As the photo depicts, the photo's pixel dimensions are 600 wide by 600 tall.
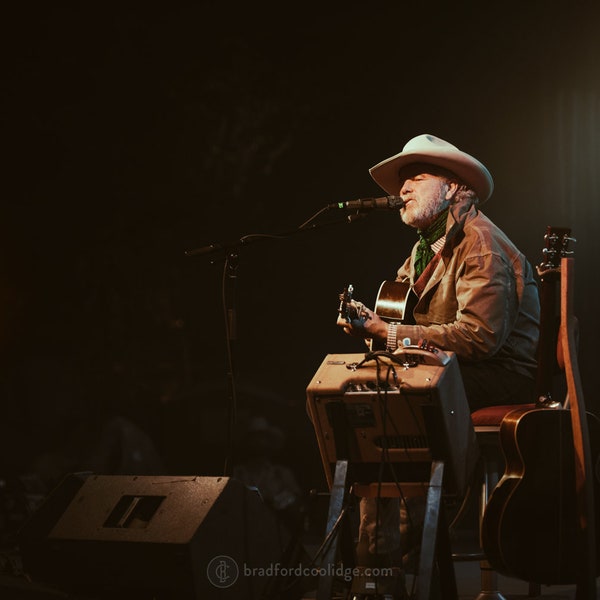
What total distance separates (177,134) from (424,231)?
378 centimetres

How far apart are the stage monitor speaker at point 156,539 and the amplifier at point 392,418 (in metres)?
0.38

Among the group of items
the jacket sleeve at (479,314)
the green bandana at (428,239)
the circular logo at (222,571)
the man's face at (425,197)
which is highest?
the man's face at (425,197)

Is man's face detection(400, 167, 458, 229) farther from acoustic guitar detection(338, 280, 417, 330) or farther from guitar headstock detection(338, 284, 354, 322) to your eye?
guitar headstock detection(338, 284, 354, 322)

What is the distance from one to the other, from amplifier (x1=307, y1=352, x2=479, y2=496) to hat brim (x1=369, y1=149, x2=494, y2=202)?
113 centimetres

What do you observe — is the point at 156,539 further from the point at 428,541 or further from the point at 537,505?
the point at 537,505

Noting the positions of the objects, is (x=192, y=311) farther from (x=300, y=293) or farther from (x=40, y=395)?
(x=40, y=395)

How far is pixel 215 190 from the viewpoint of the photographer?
693 cm

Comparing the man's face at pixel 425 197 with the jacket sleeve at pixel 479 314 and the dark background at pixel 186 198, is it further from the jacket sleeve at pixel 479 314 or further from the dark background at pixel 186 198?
the dark background at pixel 186 198

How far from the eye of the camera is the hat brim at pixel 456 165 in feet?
11.8

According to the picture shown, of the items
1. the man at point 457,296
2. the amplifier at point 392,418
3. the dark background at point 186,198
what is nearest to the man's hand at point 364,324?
the man at point 457,296

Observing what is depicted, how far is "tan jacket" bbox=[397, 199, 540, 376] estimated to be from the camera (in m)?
3.17

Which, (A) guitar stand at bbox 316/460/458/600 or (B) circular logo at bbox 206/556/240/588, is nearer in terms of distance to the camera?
(A) guitar stand at bbox 316/460/458/600

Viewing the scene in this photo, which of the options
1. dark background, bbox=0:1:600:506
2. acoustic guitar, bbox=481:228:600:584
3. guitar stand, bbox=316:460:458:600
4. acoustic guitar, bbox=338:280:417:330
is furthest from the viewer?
dark background, bbox=0:1:600:506

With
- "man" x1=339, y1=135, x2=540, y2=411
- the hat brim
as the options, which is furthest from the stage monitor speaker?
the hat brim
